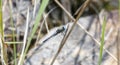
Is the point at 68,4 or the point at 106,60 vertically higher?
the point at 68,4

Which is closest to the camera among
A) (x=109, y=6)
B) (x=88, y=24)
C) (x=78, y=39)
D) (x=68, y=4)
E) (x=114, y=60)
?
(x=114, y=60)

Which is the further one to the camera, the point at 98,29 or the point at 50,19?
the point at 50,19

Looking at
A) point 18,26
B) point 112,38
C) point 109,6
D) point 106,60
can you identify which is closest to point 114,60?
point 106,60

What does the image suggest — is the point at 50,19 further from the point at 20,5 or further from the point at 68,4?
the point at 20,5

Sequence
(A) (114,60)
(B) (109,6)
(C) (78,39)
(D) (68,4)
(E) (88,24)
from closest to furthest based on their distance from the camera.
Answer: (A) (114,60), (C) (78,39), (E) (88,24), (D) (68,4), (B) (109,6)

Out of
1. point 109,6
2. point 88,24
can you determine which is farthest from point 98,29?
Answer: point 109,6

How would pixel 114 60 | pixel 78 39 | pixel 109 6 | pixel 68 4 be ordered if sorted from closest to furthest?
pixel 114 60 < pixel 78 39 < pixel 68 4 < pixel 109 6

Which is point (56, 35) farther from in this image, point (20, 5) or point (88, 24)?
point (20, 5)

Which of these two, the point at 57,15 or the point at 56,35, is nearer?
the point at 56,35

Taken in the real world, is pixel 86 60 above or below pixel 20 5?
below
